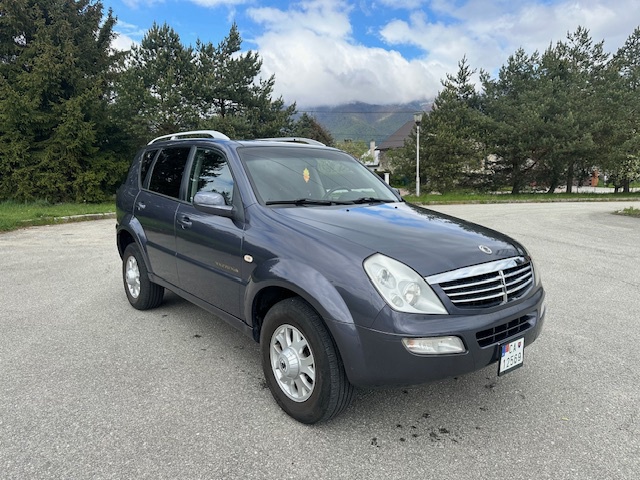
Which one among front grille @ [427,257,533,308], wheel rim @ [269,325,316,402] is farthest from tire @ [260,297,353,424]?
front grille @ [427,257,533,308]

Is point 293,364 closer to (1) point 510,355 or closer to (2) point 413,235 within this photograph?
(2) point 413,235

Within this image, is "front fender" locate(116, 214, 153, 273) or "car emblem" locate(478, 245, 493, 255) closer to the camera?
"car emblem" locate(478, 245, 493, 255)

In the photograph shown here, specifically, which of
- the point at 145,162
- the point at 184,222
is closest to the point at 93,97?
the point at 145,162

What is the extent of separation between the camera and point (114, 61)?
25.5 m

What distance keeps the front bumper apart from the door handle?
1823 mm

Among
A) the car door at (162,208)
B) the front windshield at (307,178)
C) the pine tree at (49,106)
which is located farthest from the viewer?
the pine tree at (49,106)

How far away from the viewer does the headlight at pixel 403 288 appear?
227cm

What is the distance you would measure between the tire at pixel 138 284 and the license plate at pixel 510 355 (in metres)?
3.49

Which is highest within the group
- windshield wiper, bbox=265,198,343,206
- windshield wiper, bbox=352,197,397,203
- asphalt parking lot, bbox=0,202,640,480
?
windshield wiper, bbox=265,198,343,206

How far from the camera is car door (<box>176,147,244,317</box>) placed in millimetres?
3125

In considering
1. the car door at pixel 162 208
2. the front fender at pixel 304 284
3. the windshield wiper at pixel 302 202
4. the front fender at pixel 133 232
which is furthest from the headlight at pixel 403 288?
the front fender at pixel 133 232

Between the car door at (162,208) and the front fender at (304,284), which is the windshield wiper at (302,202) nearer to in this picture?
the front fender at (304,284)

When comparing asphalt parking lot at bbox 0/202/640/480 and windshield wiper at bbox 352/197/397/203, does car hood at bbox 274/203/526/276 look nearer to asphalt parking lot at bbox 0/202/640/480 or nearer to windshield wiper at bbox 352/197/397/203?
windshield wiper at bbox 352/197/397/203

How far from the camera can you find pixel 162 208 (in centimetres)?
409
